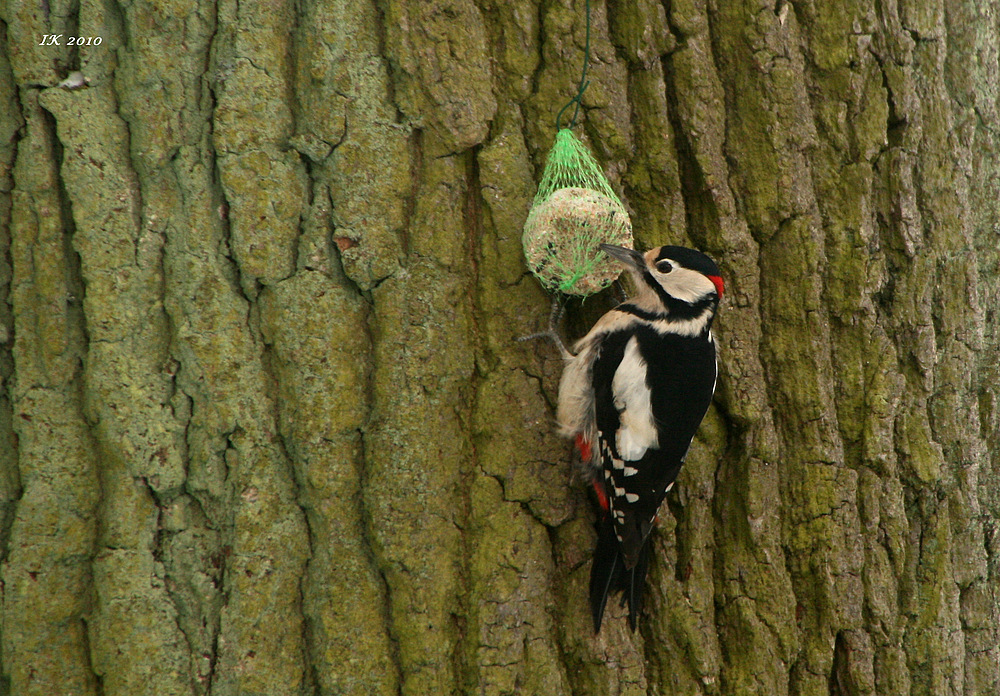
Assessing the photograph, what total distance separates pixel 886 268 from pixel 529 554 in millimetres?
1361

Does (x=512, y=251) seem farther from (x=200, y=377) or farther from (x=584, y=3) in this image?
(x=200, y=377)

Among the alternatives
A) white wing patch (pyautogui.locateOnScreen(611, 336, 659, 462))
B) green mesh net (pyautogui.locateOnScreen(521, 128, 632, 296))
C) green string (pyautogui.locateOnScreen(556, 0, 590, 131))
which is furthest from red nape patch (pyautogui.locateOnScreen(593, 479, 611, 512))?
green string (pyautogui.locateOnScreen(556, 0, 590, 131))

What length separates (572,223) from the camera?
73.8 inches

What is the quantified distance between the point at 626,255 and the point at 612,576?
91 centimetres

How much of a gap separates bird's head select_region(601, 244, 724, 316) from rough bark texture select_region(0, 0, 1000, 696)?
8 centimetres

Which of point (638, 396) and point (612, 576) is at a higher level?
point (638, 396)

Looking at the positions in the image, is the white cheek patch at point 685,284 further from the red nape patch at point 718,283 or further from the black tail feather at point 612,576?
the black tail feather at point 612,576

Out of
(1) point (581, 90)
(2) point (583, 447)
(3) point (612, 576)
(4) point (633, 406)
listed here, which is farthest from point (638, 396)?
(1) point (581, 90)

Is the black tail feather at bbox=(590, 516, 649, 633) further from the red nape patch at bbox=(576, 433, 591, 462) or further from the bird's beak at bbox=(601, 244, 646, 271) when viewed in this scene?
the bird's beak at bbox=(601, 244, 646, 271)

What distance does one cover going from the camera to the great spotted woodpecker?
198 cm

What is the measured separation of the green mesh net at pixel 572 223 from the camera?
1.87m

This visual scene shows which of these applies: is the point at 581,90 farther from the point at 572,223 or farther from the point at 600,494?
the point at 600,494

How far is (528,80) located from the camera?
200 centimetres

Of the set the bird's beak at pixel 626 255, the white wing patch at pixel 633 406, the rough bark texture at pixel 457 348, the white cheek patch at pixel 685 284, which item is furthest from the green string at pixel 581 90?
the white wing patch at pixel 633 406
